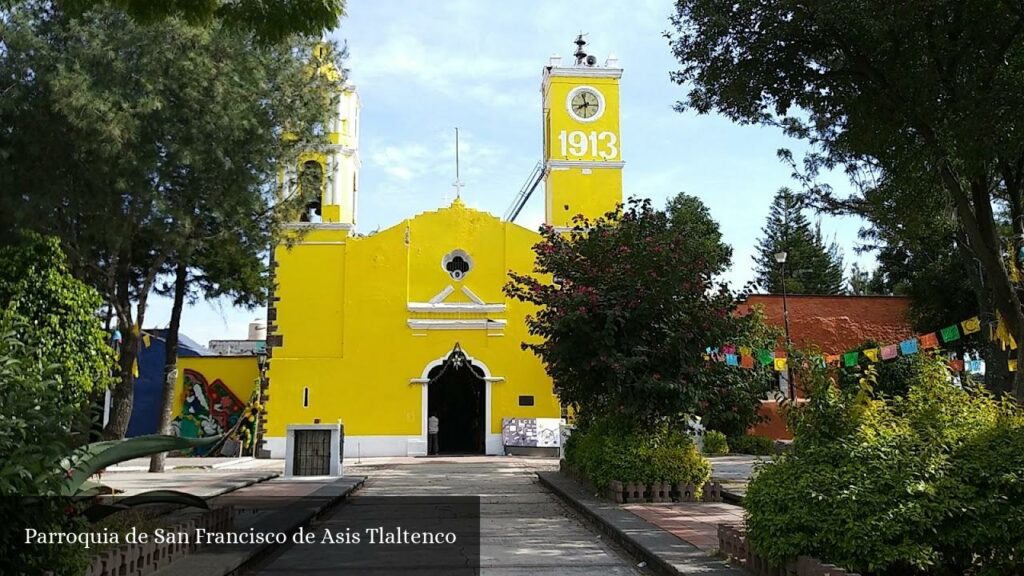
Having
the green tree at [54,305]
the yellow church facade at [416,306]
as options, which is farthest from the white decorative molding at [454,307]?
the green tree at [54,305]

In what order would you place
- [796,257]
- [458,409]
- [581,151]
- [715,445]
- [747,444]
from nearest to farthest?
[715,445] → [747,444] → [581,151] → [458,409] → [796,257]

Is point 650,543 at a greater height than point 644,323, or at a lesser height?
lesser

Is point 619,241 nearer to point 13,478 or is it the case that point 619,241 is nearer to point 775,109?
point 775,109

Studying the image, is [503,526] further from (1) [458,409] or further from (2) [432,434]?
(1) [458,409]

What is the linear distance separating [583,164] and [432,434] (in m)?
9.73

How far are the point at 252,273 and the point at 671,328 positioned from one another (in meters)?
16.0

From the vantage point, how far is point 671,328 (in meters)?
11.6

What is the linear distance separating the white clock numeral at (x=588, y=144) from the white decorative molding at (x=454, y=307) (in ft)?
17.9

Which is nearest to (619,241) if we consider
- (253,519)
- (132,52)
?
(253,519)

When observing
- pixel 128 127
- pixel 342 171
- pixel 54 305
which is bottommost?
pixel 54 305

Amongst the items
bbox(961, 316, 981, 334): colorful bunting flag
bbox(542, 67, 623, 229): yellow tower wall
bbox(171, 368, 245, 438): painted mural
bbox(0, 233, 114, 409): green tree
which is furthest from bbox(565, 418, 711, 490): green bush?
bbox(171, 368, 245, 438): painted mural

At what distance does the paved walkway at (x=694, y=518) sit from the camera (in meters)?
7.91

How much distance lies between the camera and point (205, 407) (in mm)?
29109

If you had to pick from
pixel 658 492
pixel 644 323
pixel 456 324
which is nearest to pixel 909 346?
pixel 644 323
